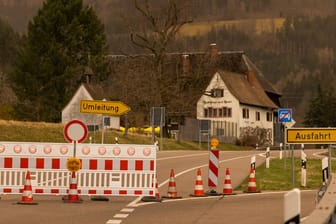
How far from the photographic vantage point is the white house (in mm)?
89062

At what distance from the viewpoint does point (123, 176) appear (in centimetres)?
1850

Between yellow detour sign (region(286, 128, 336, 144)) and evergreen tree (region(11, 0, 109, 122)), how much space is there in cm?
6837

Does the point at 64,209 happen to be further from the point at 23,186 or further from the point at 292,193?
the point at 292,193

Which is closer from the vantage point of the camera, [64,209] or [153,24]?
[64,209]

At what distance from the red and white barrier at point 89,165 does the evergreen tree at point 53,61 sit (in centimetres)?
6846

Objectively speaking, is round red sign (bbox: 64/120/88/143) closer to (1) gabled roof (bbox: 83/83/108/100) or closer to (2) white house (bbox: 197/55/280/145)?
(2) white house (bbox: 197/55/280/145)

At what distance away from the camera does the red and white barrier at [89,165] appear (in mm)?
18219

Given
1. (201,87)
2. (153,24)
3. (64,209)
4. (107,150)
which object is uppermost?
(153,24)

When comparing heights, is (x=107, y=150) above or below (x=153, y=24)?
below

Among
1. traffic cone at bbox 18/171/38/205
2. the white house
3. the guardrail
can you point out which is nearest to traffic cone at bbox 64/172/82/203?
traffic cone at bbox 18/171/38/205

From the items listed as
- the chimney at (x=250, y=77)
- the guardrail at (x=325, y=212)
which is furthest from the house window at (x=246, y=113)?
the guardrail at (x=325, y=212)

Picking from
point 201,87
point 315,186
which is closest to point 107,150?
point 315,186

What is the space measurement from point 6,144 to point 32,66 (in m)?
72.3

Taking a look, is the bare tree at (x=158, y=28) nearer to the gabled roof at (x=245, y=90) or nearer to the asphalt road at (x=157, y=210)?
the gabled roof at (x=245, y=90)
